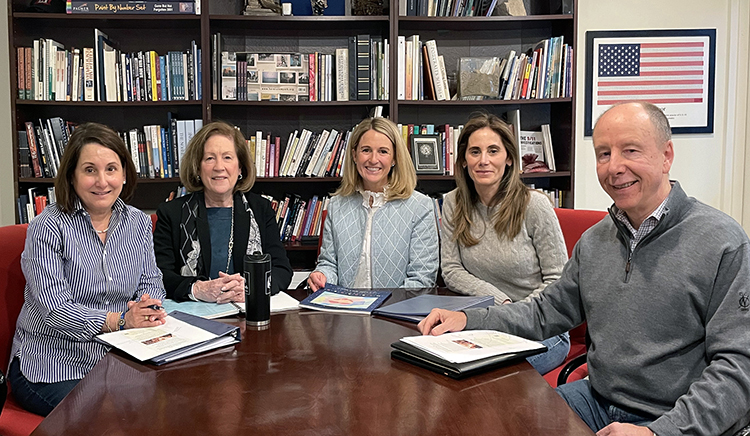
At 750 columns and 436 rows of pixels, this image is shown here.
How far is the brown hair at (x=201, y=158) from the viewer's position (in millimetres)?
2443

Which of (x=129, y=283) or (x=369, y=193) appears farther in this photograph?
(x=369, y=193)

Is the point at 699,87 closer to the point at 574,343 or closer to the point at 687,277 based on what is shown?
the point at 574,343

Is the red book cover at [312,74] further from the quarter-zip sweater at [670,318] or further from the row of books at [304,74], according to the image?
the quarter-zip sweater at [670,318]

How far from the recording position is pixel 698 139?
408 cm

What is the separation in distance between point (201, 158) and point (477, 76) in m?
1.89

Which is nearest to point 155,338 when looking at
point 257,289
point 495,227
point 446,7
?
point 257,289

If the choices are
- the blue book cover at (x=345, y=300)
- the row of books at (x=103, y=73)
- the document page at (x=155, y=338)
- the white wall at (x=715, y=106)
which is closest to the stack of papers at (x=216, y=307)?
the blue book cover at (x=345, y=300)

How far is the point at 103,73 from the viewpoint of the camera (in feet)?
11.6

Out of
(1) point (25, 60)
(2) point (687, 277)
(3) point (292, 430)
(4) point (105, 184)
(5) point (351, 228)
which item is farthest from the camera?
(1) point (25, 60)

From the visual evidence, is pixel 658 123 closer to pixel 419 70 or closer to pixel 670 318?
pixel 670 318

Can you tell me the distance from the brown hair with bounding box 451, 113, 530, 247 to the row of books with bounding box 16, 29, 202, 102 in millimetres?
1786

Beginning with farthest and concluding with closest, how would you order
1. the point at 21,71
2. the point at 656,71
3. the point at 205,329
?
the point at 656,71
the point at 21,71
the point at 205,329

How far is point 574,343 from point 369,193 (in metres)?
1.00

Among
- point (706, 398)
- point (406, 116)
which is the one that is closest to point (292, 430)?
point (706, 398)
